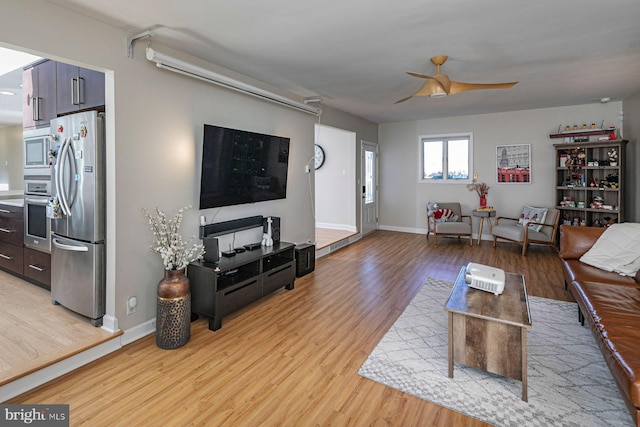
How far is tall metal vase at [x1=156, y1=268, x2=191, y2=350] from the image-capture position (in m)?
2.68

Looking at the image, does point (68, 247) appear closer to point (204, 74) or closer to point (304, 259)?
point (204, 74)

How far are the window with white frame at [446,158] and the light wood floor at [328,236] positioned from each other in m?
2.28

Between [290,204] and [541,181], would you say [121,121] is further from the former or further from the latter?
[541,181]

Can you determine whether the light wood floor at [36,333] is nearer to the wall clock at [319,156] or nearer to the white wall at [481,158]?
the wall clock at [319,156]

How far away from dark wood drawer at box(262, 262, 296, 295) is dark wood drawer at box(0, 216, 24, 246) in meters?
2.77

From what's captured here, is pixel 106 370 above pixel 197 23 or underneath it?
underneath

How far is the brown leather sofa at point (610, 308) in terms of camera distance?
1719mm

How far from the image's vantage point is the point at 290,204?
15.9 feet

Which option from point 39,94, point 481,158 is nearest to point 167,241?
point 39,94

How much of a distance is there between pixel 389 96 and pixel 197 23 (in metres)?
3.19

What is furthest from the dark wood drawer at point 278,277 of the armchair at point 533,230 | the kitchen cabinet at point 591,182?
the kitchen cabinet at point 591,182

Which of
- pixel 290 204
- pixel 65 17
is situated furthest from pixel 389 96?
pixel 65 17

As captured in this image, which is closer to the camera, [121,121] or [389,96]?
[121,121]

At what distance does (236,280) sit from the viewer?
131 inches
